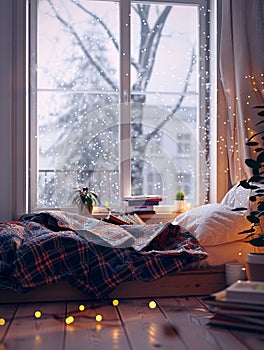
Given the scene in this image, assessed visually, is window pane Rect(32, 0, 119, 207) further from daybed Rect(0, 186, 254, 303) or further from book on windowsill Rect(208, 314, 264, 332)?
book on windowsill Rect(208, 314, 264, 332)

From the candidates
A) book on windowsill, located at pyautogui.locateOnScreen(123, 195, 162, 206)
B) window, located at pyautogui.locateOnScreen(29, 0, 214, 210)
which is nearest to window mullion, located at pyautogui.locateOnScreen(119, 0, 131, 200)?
window, located at pyautogui.locateOnScreen(29, 0, 214, 210)

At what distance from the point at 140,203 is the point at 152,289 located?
139 centimetres

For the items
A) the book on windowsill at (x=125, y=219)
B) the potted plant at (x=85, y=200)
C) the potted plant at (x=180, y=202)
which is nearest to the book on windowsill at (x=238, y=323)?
the book on windowsill at (x=125, y=219)

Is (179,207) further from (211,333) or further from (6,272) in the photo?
(211,333)

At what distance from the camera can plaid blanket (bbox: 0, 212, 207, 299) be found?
9.02ft

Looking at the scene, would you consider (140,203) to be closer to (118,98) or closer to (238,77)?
(118,98)

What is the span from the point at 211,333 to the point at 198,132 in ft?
8.66

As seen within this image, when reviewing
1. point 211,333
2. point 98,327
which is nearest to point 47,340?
point 98,327

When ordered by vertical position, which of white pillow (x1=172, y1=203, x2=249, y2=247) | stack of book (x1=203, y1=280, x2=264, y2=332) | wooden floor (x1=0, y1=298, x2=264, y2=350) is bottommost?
wooden floor (x1=0, y1=298, x2=264, y2=350)

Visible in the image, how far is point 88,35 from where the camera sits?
4.53 metres

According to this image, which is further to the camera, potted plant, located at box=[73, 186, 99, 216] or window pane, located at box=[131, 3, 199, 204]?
window pane, located at box=[131, 3, 199, 204]

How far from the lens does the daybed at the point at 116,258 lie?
9.10 ft

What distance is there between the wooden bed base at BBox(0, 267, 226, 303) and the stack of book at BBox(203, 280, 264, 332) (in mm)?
985

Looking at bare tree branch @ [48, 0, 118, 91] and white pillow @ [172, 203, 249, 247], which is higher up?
bare tree branch @ [48, 0, 118, 91]
